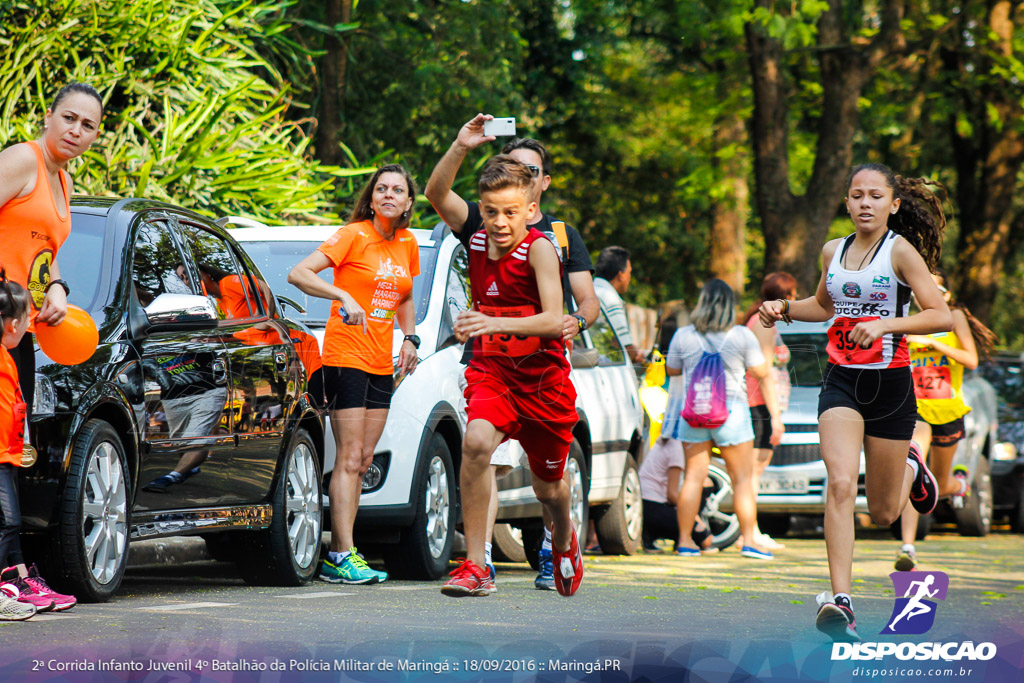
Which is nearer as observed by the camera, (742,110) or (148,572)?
(148,572)

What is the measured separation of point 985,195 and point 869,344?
18570mm

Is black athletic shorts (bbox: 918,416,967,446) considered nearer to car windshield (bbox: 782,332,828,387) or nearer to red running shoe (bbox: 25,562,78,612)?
car windshield (bbox: 782,332,828,387)

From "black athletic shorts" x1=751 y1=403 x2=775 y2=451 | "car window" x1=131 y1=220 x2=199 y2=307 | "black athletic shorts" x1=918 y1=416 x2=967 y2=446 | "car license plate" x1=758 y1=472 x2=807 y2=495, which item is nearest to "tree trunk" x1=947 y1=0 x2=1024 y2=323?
"car license plate" x1=758 y1=472 x2=807 y2=495

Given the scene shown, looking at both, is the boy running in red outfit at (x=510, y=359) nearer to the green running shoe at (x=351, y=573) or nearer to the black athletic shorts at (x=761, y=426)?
the green running shoe at (x=351, y=573)

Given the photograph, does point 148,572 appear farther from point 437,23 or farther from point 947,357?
point 437,23

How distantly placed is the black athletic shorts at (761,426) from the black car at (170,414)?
15.9 ft

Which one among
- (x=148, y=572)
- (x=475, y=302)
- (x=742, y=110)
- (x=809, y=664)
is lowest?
(x=148, y=572)

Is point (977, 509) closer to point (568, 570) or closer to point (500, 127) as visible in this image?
point (568, 570)

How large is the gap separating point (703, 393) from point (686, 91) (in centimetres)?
1768

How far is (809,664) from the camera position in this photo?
5.50 meters

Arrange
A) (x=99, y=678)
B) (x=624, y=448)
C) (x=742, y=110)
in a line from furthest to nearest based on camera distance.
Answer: (x=742, y=110), (x=624, y=448), (x=99, y=678)

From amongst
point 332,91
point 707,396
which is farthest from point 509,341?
point 332,91

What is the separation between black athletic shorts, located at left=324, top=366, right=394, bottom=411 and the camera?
8.30 metres

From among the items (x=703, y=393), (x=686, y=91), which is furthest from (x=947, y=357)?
(x=686, y=91)
